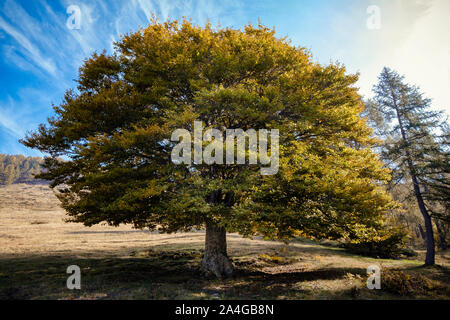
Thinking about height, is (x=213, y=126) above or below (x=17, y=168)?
below

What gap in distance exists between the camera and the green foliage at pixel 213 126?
805cm

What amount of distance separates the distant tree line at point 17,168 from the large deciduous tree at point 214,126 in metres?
139

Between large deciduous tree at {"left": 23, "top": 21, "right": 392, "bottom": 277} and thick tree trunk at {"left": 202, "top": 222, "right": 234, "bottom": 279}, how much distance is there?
0.05 metres

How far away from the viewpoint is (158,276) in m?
10.2

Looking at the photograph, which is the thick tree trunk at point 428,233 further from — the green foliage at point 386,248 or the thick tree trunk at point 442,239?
the thick tree trunk at point 442,239

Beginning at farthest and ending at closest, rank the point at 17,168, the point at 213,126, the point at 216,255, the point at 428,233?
the point at 17,168 → the point at 428,233 → the point at 216,255 → the point at 213,126

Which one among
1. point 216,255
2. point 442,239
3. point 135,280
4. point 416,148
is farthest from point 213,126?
point 442,239

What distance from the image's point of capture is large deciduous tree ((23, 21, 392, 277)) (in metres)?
8.06

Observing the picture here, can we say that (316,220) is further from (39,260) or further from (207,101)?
(39,260)

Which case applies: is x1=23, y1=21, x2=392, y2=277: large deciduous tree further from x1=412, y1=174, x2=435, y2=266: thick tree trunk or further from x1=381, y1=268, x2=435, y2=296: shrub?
x1=412, y1=174, x2=435, y2=266: thick tree trunk

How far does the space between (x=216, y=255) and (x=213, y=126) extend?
6577 millimetres

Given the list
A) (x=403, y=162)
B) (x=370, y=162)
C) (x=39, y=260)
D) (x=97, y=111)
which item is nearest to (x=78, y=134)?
(x=97, y=111)

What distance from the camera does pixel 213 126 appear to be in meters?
10.0

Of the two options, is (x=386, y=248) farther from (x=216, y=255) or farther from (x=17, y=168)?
(x=17, y=168)
